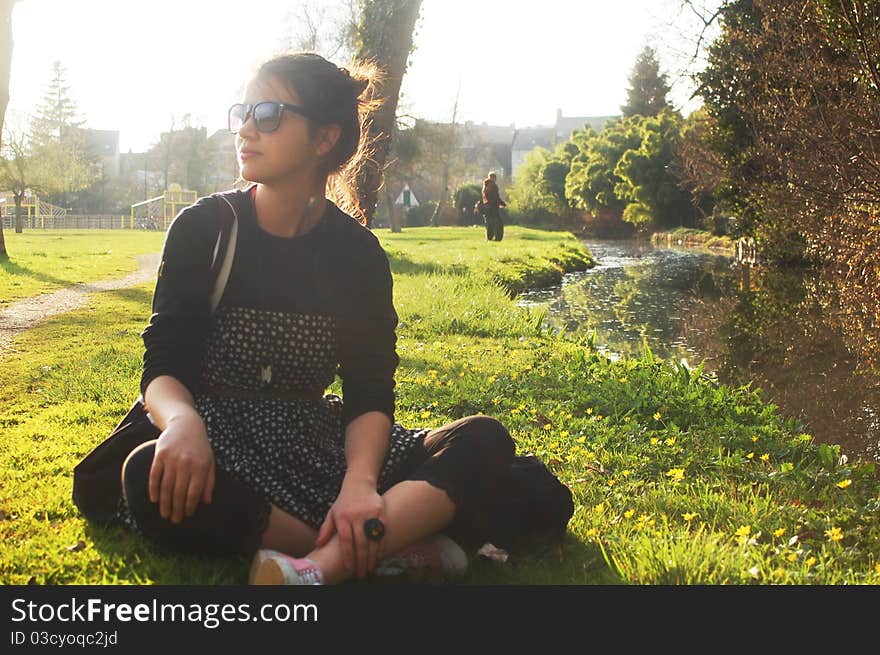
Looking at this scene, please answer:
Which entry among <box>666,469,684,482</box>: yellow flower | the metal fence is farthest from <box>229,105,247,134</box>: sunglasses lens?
the metal fence

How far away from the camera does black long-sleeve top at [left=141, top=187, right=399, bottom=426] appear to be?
8.36ft

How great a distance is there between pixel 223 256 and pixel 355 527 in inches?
34.3

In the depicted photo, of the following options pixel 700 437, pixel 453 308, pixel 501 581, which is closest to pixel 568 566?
pixel 501 581

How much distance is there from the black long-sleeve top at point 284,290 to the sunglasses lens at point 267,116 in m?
0.23

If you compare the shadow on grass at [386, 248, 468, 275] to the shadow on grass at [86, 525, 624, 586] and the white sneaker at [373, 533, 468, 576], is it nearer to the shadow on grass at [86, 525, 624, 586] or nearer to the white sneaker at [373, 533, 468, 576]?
the shadow on grass at [86, 525, 624, 586]

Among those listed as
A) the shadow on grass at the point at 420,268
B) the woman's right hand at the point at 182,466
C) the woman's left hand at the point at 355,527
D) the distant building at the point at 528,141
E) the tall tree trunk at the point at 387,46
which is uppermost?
the distant building at the point at 528,141

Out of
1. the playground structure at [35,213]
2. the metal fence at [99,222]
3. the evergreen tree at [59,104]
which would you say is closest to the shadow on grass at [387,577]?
the playground structure at [35,213]

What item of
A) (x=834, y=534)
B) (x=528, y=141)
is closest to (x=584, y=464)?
(x=834, y=534)

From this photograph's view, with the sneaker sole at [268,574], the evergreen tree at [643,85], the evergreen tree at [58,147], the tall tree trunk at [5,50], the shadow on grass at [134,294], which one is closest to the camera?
the sneaker sole at [268,574]

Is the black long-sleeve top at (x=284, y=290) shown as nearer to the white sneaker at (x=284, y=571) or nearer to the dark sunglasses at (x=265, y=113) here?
the dark sunglasses at (x=265, y=113)

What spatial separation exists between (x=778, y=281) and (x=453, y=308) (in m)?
7.08

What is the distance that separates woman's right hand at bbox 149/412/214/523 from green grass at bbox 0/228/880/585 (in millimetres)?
264

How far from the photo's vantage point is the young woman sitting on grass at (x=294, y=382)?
93.8 inches

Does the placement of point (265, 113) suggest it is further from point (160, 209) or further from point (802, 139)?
point (160, 209)
